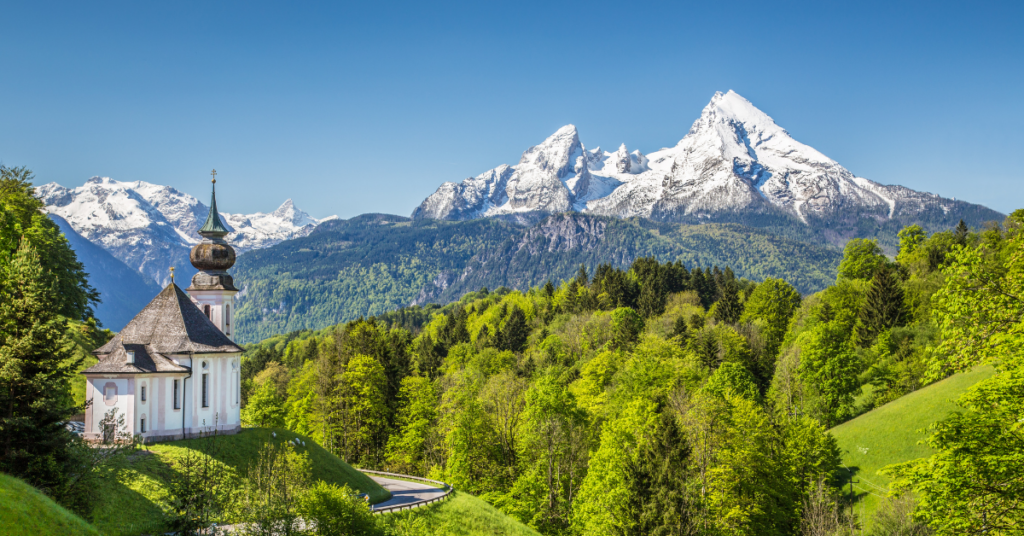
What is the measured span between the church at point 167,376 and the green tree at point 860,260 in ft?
246

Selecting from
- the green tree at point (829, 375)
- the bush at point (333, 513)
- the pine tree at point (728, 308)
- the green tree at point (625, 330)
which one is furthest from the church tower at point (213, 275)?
the pine tree at point (728, 308)

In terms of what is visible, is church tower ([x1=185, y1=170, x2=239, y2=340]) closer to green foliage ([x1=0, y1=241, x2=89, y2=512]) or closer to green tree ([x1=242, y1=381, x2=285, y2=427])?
green tree ([x1=242, y1=381, x2=285, y2=427])

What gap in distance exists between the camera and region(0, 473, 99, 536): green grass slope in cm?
1959

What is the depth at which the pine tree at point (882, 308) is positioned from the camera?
6994 cm

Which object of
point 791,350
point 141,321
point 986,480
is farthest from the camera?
point 791,350

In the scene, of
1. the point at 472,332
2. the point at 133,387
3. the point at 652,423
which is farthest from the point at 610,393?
the point at 472,332

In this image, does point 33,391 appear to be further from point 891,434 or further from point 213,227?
point 891,434

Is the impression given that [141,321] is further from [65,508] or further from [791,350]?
[791,350]

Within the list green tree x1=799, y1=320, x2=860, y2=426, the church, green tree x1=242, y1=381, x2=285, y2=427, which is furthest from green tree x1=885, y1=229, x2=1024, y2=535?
green tree x1=242, y1=381, x2=285, y2=427

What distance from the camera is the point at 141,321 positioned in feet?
137

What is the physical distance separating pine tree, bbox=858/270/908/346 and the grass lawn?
4389 centimetres

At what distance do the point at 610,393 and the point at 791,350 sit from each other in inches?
830

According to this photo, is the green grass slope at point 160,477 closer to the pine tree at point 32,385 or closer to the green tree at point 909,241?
the pine tree at point 32,385

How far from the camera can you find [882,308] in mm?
70562
